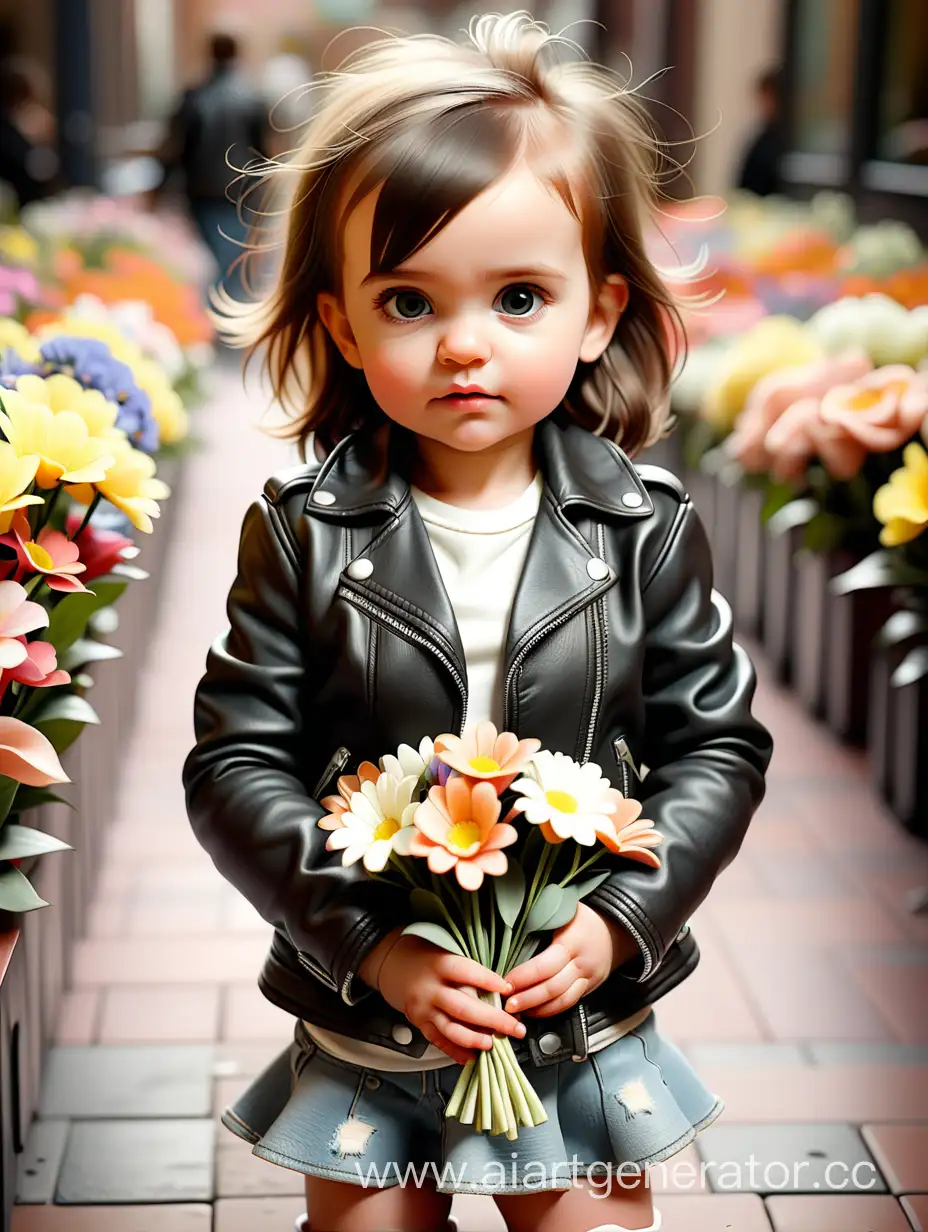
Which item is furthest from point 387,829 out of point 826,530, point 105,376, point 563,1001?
point 826,530

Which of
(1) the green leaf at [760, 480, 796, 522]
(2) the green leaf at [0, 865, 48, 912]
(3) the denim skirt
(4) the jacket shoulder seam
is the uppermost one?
(4) the jacket shoulder seam

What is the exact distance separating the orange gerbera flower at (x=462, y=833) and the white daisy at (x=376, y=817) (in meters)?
0.02

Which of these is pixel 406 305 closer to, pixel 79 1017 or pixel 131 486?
pixel 131 486

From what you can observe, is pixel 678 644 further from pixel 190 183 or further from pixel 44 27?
pixel 44 27

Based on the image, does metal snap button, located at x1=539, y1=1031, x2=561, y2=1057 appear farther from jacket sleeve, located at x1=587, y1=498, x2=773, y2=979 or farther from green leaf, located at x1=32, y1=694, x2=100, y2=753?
green leaf, located at x1=32, y1=694, x2=100, y2=753

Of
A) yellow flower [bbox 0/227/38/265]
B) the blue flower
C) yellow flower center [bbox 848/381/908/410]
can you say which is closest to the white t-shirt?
the blue flower

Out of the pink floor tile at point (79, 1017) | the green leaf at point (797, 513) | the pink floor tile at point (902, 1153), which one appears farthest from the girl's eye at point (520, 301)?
the green leaf at point (797, 513)

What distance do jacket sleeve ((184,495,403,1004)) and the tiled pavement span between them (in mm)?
642

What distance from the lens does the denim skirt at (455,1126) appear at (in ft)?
5.45

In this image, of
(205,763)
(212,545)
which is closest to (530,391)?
(205,763)

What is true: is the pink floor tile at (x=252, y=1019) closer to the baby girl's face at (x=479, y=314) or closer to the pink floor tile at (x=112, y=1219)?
the pink floor tile at (x=112, y=1219)

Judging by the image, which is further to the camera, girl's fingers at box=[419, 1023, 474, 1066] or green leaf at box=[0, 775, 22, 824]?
green leaf at box=[0, 775, 22, 824]

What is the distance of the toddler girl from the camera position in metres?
1.62

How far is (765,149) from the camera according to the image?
34.2ft
